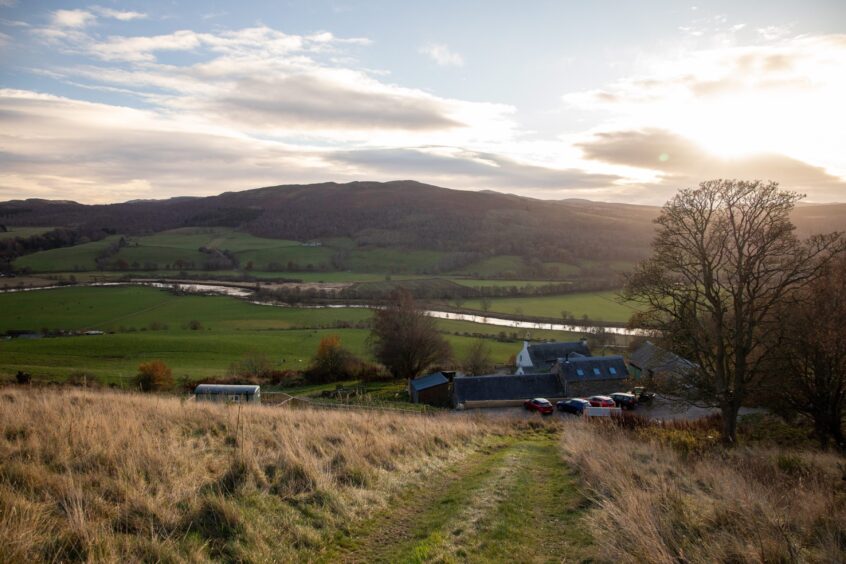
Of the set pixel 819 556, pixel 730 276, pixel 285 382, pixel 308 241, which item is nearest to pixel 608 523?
Result: pixel 819 556

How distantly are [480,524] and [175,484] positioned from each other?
13.4 feet

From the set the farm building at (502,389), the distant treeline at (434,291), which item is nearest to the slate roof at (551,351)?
the farm building at (502,389)

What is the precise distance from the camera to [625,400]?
3406 centimetres

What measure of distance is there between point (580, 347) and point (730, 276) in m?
31.4

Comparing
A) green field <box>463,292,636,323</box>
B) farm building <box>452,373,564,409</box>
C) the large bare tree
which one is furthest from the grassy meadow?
green field <box>463,292,636,323</box>

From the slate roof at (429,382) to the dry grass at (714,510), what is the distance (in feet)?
94.5

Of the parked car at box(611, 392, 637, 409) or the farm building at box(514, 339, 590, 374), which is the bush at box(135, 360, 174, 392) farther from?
the parked car at box(611, 392, 637, 409)

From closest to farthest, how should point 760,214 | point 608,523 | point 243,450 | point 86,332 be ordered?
point 608,523
point 243,450
point 760,214
point 86,332

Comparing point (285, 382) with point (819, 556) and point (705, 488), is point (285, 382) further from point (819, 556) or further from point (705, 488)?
point (819, 556)

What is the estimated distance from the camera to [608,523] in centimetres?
604

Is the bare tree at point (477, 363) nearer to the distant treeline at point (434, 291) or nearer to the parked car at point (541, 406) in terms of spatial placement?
the parked car at point (541, 406)

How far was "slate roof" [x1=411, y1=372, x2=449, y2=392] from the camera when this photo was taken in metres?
39.1

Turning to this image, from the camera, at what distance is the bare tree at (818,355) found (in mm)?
15477

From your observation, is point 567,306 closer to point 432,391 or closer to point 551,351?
point 551,351
